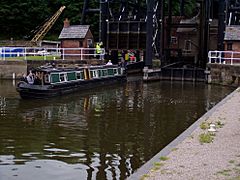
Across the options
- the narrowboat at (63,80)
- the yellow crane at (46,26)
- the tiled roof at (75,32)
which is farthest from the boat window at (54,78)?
the yellow crane at (46,26)

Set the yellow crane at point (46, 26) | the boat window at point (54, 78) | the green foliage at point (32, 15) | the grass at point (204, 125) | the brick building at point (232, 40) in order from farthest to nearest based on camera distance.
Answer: the green foliage at point (32, 15), the yellow crane at point (46, 26), the brick building at point (232, 40), the boat window at point (54, 78), the grass at point (204, 125)

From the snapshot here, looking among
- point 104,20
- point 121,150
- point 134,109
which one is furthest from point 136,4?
point 121,150

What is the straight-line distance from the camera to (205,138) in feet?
40.6

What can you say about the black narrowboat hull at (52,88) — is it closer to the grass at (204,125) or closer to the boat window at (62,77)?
the boat window at (62,77)

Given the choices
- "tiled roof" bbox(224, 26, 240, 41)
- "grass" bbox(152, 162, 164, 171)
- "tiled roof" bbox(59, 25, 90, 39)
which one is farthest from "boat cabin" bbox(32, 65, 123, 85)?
"grass" bbox(152, 162, 164, 171)

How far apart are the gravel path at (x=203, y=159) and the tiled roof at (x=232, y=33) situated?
2353 cm

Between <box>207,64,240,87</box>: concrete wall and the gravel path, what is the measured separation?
64.7ft

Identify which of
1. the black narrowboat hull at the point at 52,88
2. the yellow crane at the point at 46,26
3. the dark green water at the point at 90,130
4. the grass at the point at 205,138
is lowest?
the dark green water at the point at 90,130

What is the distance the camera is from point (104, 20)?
142 ft

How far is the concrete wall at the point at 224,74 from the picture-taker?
3348 cm

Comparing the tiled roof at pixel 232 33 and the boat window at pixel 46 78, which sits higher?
the tiled roof at pixel 232 33

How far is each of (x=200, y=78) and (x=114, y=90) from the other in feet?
34.2

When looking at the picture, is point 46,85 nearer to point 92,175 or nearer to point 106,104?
point 106,104

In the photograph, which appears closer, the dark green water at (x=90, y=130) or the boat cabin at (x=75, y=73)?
the dark green water at (x=90, y=130)
